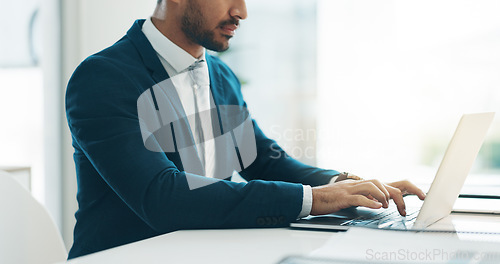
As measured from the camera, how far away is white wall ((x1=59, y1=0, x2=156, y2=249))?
2.79 meters

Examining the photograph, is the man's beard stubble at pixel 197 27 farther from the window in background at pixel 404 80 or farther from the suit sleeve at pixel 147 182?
the window in background at pixel 404 80

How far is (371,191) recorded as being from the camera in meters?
0.96

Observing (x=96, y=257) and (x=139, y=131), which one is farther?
(x=139, y=131)

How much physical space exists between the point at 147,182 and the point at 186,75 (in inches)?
19.5

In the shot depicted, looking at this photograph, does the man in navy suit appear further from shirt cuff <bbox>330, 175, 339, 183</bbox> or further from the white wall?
the white wall

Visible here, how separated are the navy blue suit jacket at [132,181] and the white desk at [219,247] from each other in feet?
0.15

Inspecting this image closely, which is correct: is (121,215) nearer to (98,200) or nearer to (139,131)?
(98,200)

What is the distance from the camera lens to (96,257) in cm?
71

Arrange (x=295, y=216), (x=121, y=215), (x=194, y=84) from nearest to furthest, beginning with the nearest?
1. (x=295, y=216)
2. (x=121, y=215)
3. (x=194, y=84)

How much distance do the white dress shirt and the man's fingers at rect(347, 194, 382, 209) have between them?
542 millimetres

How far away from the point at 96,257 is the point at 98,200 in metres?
0.49

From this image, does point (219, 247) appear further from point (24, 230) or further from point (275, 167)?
point (275, 167)

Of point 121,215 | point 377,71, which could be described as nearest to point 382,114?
point 377,71

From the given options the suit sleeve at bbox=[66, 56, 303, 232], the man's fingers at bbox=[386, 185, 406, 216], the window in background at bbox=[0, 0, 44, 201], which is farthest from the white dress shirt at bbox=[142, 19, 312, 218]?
the window in background at bbox=[0, 0, 44, 201]
